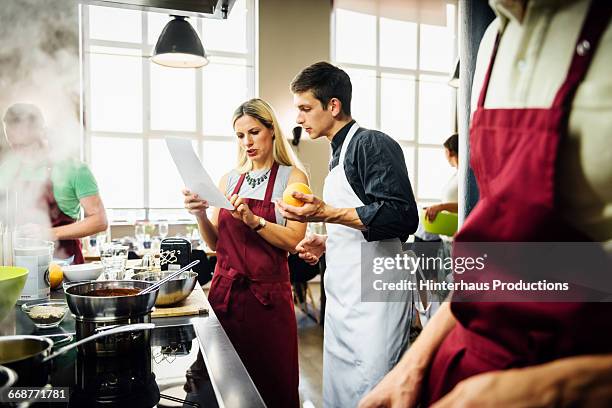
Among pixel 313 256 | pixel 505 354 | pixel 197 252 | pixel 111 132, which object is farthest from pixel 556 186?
pixel 111 132

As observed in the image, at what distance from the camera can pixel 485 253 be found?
766 mm

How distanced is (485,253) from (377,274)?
1.18m

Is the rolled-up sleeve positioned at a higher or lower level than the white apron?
higher

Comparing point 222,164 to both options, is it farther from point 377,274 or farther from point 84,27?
point 377,274

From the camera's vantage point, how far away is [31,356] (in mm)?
747

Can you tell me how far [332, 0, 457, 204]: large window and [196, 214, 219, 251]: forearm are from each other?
19.2 feet

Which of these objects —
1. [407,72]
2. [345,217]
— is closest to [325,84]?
[345,217]

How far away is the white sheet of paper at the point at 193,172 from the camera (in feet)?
6.02

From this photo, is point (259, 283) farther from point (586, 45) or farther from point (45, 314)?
point (586, 45)

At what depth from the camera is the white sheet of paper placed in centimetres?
183

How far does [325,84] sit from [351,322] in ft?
3.27

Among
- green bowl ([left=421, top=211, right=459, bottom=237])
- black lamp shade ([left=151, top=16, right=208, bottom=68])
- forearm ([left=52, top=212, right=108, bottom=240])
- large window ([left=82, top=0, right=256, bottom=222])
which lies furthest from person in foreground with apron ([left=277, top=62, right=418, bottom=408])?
large window ([left=82, top=0, right=256, bottom=222])

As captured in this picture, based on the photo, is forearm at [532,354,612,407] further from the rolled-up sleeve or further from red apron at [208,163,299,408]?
red apron at [208,163,299,408]

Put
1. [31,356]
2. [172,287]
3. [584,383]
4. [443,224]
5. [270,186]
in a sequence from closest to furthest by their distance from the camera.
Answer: [584,383], [31,356], [172,287], [270,186], [443,224]
